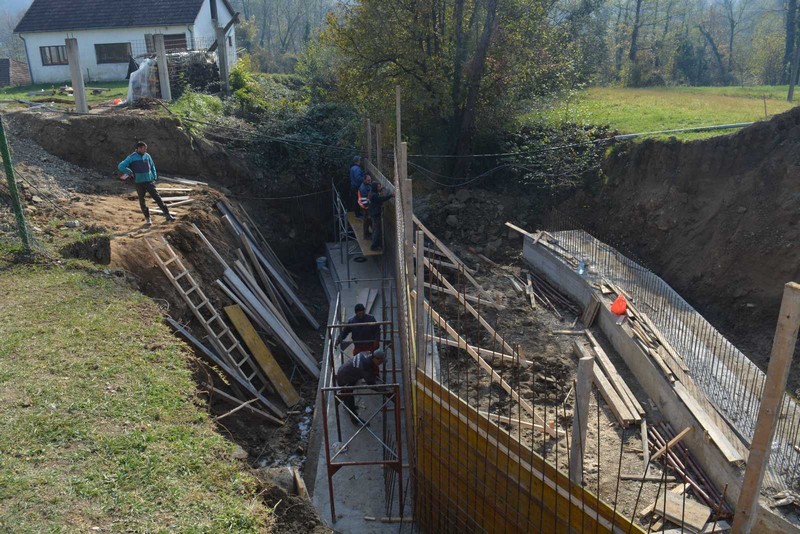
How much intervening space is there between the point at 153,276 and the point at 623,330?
26.3ft

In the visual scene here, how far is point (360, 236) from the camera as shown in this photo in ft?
45.3

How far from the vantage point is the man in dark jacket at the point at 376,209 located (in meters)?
12.6

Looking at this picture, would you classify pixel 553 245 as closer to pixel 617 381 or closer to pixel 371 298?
pixel 371 298

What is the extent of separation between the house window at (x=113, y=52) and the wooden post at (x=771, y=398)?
28.2 m

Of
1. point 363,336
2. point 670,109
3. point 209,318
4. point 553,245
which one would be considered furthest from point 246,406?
point 670,109

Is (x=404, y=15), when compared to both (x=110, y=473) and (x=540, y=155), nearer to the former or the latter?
(x=540, y=155)

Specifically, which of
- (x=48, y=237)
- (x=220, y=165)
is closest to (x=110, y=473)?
(x=48, y=237)

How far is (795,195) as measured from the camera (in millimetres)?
10977

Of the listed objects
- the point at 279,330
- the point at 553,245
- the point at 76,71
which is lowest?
the point at 279,330

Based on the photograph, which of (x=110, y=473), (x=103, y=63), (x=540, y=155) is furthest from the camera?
(x=103, y=63)

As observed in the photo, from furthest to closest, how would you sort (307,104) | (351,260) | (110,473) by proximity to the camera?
(307,104)
(351,260)
(110,473)

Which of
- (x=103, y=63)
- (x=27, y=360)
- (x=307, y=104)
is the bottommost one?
(x=27, y=360)

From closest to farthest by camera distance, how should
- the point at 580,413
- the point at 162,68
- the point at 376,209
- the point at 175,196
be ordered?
the point at 580,413
the point at 376,209
the point at 175,196
the point at 162,68

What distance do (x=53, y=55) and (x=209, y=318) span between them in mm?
22172
